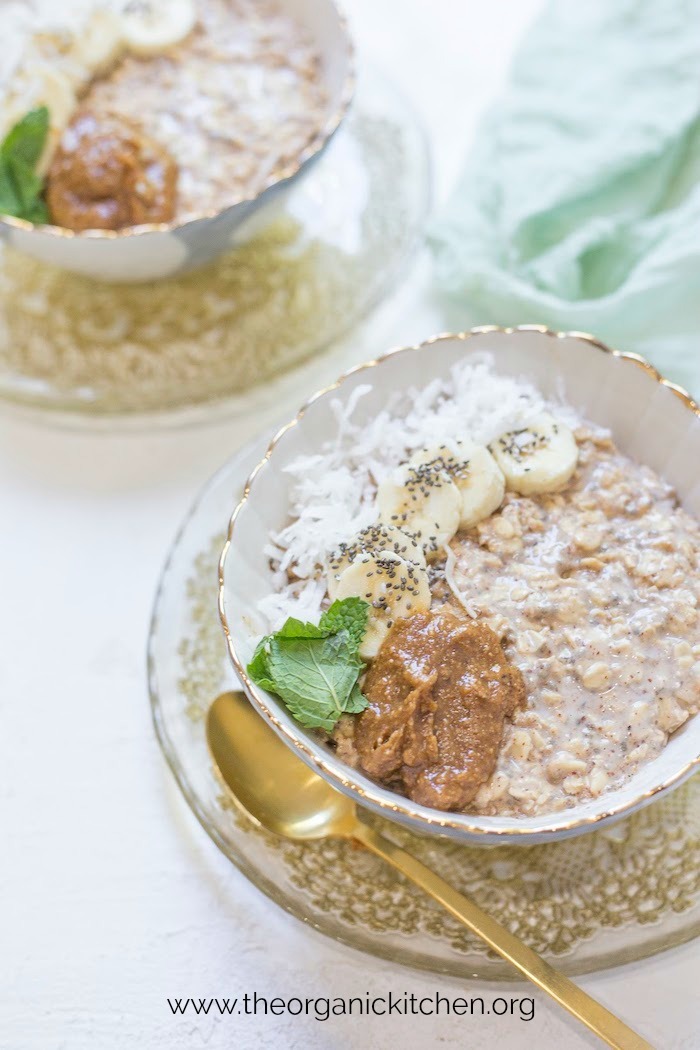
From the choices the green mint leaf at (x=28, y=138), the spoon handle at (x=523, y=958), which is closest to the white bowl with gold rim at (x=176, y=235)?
the green mint leaf at (x=28, y=138)

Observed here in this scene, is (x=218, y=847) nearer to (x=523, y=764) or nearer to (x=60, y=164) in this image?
(x=523, y=764)

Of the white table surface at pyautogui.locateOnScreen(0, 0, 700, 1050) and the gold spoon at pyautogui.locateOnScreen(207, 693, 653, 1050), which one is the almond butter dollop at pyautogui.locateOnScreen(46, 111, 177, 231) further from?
the gold spoon at pyautogui.locateOnScreen(207, 693, 653, 1050)

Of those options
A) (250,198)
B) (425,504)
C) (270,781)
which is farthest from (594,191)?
(270,781)

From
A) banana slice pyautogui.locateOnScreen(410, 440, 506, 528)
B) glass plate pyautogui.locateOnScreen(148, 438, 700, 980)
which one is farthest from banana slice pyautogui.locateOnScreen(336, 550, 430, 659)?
glass plate pyautogui.locateOnScreen(148, 438, 700, 980)

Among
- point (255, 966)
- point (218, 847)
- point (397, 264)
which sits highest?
point (397, 264)

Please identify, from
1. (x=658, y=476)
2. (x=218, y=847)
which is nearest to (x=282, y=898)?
(x=218, y=847)
